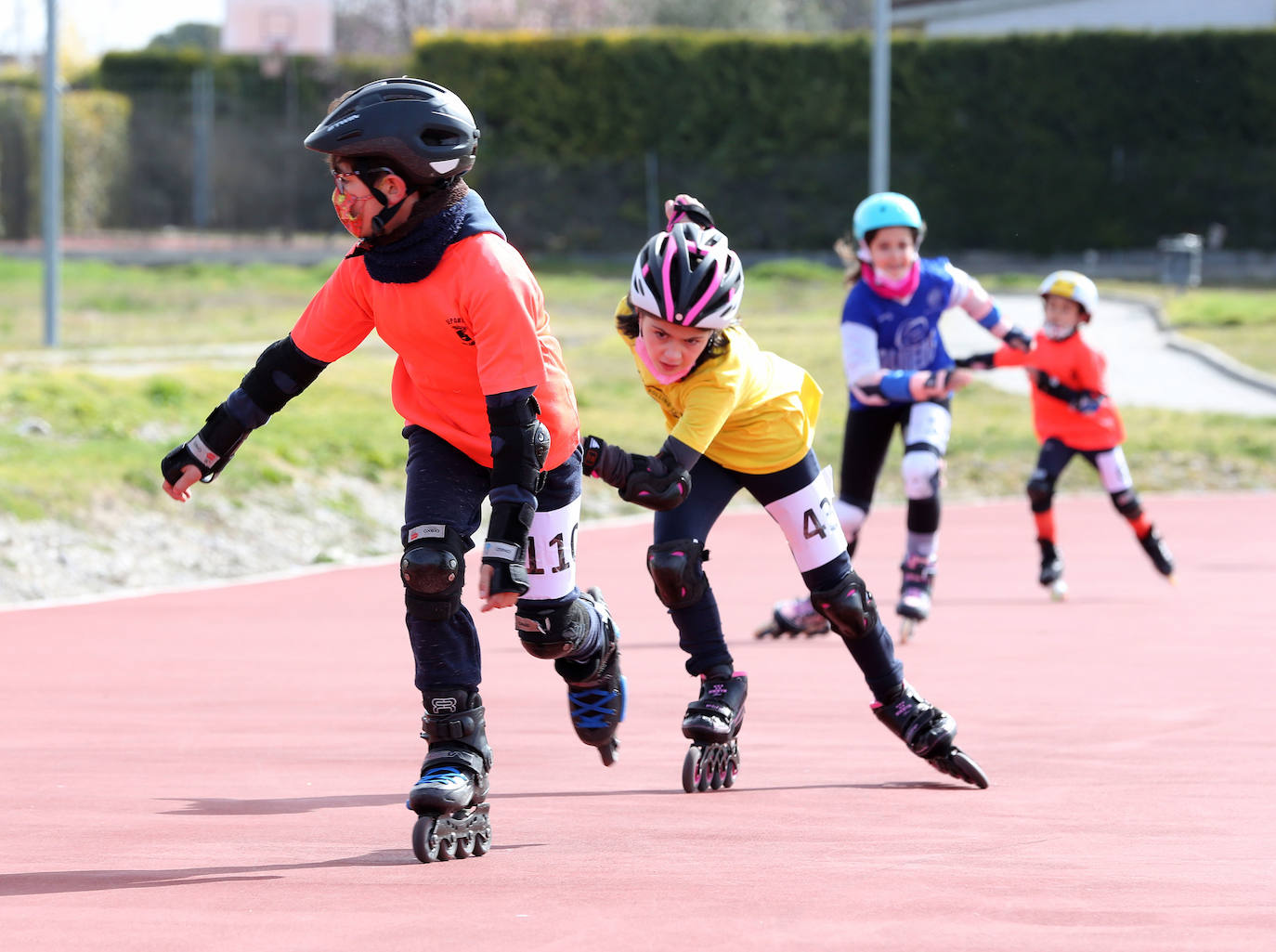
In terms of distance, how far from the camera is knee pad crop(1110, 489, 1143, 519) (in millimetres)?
11664

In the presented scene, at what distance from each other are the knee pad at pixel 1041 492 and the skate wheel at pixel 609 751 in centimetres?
579

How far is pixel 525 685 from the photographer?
329 inches

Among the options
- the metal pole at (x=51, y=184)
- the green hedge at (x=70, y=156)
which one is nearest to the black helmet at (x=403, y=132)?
the metal pole at (x=51, y=184)

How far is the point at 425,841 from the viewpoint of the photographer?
4918mm

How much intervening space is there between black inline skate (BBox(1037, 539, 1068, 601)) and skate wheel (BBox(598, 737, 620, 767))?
5469 millimetres

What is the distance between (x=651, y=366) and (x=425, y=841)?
6.22 feet

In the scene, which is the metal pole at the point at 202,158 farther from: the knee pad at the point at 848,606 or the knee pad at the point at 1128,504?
the knee pad at the point at 848,606

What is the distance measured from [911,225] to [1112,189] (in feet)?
106

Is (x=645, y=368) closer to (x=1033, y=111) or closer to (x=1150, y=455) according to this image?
(x=1150, y=455)

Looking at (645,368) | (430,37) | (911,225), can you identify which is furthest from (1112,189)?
(645,368)

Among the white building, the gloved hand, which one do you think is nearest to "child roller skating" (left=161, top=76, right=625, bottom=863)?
the gloved hand

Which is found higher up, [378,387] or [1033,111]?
[1033,111]

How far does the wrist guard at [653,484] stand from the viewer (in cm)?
557

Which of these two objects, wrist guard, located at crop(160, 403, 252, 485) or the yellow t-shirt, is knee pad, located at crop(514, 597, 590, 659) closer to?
the yellow t-shirt
